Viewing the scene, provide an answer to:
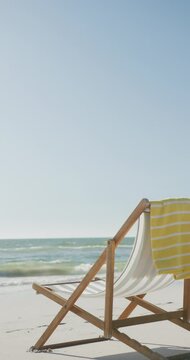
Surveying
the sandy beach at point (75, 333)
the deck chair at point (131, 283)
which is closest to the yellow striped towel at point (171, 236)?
the deck chair at point (131, 283)

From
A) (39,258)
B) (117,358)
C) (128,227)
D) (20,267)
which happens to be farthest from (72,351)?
(39,258)

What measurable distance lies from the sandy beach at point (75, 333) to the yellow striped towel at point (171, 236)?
0.94 m

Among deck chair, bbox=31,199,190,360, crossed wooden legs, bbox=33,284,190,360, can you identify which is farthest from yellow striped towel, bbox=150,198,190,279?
crossed wooden legs, bbox=33,284,190,360

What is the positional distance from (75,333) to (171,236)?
1879 millimetres

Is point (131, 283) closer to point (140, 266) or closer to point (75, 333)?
point (140, 266)

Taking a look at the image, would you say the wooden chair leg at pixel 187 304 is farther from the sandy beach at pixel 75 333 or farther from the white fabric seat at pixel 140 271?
the sandy beach at pixel 75 333

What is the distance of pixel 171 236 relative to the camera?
2.97 meters

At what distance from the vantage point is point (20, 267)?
2353 cm

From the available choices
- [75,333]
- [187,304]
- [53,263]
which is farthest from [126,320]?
[53,263]

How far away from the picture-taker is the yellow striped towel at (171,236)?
2.91 meters

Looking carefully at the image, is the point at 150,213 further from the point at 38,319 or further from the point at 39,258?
the point at 39,258

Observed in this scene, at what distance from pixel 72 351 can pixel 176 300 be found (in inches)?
127

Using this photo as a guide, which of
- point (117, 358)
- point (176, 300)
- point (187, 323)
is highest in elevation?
point (176, 300)

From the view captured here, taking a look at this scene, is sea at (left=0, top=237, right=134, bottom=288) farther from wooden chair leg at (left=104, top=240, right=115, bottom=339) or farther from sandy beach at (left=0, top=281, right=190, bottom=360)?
wooden chair leg at (left=104, top=240, right=115, bottom=339)
